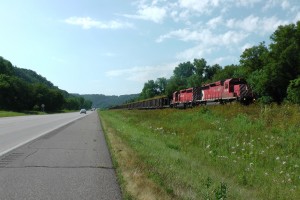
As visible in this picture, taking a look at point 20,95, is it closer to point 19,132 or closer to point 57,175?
point 19,132

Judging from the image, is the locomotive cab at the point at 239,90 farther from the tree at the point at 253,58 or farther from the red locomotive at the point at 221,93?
the tree at the point at 253,58

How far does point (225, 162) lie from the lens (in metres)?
13.0

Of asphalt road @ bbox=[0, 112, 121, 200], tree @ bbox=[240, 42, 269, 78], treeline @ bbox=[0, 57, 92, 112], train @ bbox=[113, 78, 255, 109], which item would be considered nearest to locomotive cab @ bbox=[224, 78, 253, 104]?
train @ bbox=[113, 78, 255, 109]

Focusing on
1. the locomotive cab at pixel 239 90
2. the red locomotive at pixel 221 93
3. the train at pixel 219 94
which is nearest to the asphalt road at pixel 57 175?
the locomotive cab at pixel 239 90

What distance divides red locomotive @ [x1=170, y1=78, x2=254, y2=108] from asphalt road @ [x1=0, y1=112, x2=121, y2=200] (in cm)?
2886

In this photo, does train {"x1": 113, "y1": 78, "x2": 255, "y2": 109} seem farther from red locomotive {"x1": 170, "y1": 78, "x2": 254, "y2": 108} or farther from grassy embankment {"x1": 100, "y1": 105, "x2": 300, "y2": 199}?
grassy embankment {"x1": 100, "y1": 105, "x2": 300, "y2": 199}

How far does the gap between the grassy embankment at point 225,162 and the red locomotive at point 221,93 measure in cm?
1874

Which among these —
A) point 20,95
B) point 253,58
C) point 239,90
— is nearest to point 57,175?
point 239,90

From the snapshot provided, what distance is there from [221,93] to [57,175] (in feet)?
120

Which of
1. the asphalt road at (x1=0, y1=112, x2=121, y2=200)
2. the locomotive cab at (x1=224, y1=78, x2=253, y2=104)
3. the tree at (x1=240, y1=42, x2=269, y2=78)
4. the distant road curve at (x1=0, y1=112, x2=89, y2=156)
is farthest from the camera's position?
the tree at (x1=240, y1=42, x2=269, y2=78)

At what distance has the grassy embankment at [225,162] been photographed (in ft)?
28.0

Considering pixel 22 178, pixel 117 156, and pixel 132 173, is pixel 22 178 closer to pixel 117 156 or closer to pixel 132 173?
pixel 132 173

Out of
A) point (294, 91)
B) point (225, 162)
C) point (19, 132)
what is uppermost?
point (294, 91)

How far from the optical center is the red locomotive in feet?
136
